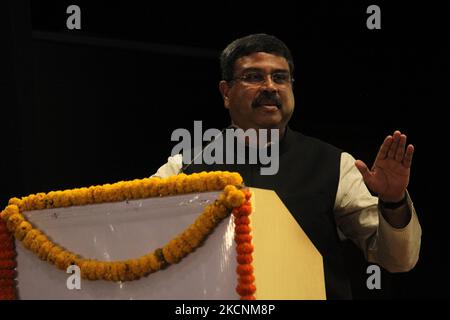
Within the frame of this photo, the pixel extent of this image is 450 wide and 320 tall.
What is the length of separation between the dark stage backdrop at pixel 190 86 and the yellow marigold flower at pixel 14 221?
3.74ft

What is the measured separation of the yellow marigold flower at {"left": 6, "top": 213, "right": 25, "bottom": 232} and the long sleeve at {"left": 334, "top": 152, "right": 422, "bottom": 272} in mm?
908

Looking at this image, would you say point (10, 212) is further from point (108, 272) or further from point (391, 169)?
point (391, 169)

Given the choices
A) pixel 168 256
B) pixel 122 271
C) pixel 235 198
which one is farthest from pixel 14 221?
pixel 235 198

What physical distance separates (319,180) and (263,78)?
1.19 feet

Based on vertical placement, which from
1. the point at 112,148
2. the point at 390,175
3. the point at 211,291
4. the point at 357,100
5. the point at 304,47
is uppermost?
the point at 304,47

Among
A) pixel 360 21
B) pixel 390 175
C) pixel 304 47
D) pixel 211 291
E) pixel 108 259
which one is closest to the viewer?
pixel 211 291

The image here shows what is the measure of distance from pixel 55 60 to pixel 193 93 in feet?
2.14

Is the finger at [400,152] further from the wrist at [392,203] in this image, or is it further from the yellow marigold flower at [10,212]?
the yellow marigold flower at [10,212]

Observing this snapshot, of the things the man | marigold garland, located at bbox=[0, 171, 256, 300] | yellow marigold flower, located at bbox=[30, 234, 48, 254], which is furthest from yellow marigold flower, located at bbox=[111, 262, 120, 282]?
the man

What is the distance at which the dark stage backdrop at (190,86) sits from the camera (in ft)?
10.7

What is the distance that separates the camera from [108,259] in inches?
71.7

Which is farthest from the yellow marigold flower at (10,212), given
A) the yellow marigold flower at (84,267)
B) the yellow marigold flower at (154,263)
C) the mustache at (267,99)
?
the mustache at (267,99)

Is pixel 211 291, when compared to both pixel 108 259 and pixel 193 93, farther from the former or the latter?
pixel 193 93

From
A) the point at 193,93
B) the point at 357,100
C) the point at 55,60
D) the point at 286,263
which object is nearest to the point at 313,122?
the point at 357,100
